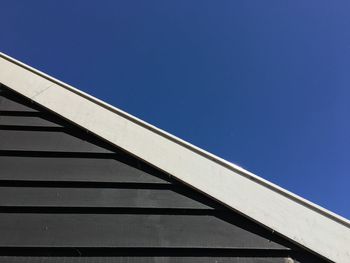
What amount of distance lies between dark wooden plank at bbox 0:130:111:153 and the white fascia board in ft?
0.29

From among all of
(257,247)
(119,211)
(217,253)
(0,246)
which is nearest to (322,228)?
(257,247)

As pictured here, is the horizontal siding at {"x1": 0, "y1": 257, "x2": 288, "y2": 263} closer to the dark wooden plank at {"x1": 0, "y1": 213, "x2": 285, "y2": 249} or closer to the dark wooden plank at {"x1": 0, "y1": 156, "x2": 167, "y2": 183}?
the dark wooden plank at {"x1": 0, "y1": 213, "x2": 285, "y2": 249}

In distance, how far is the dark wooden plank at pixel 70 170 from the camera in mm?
1997

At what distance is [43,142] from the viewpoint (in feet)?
7.09

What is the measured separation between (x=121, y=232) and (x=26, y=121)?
2.99 feet

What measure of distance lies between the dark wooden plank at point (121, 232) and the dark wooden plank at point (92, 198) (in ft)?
0.19

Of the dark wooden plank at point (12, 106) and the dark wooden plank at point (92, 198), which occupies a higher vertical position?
the dark wooden plank at point (12, 106)

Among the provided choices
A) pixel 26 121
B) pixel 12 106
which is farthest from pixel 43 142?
pixel 12 106

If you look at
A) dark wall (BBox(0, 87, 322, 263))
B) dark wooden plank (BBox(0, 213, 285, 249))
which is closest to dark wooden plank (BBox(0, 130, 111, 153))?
dark wall (BBox(0, 87, 322, 263))

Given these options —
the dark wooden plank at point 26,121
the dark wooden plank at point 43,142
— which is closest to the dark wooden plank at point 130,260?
the dark wooden plank at point 43,142

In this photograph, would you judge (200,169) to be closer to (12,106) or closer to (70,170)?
(70,170)

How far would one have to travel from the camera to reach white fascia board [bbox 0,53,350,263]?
1826 millimetres

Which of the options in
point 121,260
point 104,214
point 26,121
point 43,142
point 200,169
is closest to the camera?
point 121,260

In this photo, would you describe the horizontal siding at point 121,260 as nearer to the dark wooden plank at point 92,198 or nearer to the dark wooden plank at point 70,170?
the dark wooden plank at point 92,198
